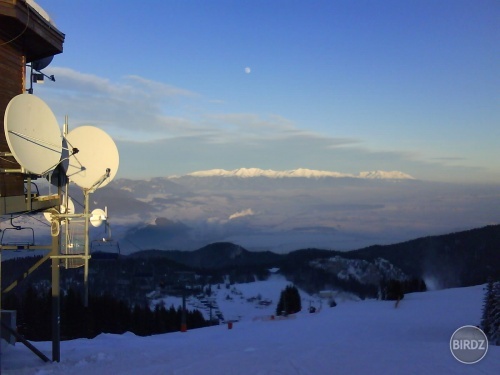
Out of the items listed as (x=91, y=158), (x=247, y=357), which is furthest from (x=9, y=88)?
(x=247, y=357)

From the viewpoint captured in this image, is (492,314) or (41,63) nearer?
(41,63)

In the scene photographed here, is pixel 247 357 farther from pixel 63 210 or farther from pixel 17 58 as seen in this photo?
pixel 17 58

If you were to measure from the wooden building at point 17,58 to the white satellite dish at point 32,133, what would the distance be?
0.65m

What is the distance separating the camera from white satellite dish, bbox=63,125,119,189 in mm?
17703

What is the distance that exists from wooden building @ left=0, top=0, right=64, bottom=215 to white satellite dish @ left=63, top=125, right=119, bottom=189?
1339 mm

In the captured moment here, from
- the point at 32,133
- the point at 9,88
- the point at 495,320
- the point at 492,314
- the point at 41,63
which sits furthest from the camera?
the point at 492,314

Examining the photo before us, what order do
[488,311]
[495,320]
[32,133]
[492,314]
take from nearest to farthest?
[32,133] → [495,320] → [492,314] → [488,311]

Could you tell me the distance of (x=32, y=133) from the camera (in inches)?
571

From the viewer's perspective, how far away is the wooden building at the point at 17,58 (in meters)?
15.1

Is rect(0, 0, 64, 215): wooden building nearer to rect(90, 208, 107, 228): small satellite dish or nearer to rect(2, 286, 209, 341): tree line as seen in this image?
rect(90, 208, 107, 228): small satellite dish

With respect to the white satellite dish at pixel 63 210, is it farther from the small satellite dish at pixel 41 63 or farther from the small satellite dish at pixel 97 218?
the small satellite dish at pixel 41 63

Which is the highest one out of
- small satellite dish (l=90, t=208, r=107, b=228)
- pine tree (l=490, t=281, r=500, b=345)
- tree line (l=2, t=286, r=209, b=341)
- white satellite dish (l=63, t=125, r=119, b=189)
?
white satellite dish (l=63, t=125, r=119, b=189)

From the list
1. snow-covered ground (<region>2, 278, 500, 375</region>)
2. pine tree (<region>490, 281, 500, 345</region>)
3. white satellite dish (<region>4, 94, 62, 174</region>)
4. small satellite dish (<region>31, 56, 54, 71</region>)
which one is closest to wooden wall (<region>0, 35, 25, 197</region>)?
white satellite dish (<region>4, 94, 62, 174</region>)

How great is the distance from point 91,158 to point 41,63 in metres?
4.01
